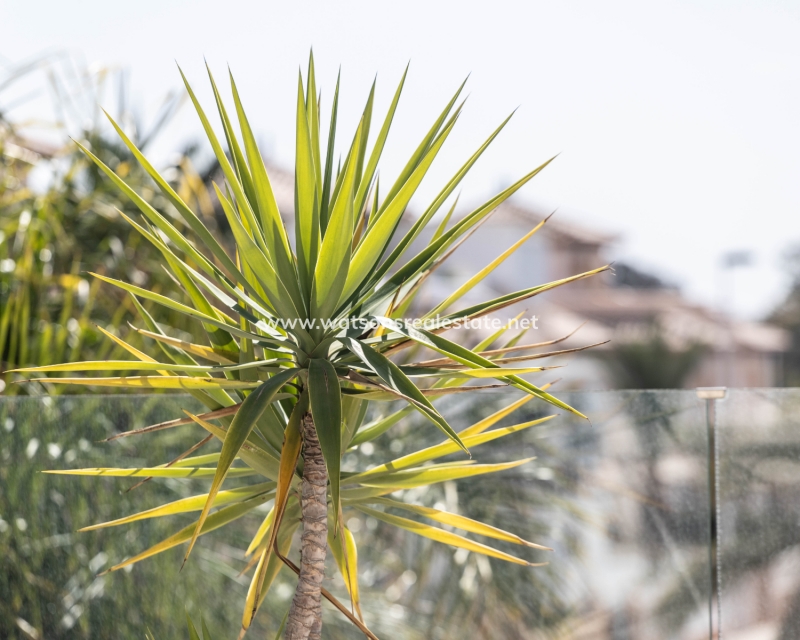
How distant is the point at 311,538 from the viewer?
118cm

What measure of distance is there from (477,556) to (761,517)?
31.1 inches

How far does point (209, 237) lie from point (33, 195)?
2.23 m

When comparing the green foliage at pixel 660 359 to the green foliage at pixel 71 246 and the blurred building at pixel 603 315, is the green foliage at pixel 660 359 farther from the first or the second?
the green foliage at pixel 71 246

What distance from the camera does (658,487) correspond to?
1998mm

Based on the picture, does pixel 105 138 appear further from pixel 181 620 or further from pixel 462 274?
pixel 462 274

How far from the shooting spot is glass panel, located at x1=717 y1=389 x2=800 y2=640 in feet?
6.38

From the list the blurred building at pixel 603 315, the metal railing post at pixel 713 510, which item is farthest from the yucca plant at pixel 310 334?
the blurred building at pixel 603 315

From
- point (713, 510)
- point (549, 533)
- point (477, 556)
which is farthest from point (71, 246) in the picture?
point (713, 510)

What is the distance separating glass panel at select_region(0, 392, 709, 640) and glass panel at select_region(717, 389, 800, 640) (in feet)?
0.24

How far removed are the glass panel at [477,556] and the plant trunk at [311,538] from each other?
32.6 inches

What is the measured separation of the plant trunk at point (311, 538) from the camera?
1.18m

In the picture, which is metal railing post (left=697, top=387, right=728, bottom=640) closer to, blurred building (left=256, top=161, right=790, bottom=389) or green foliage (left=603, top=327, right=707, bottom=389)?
blurred building (left=256, top=161, right=790, bottom=389)

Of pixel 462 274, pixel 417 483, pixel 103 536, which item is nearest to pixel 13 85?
pixel 103 536

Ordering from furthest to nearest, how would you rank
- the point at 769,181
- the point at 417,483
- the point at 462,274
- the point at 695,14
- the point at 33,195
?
the point at 769,181
the point at 695,14
the point at 462,274
the point at 33,195
the point at 417,483
